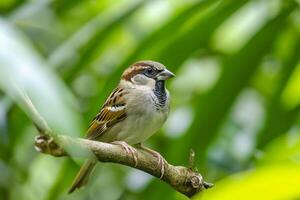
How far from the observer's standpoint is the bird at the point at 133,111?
1824 mm

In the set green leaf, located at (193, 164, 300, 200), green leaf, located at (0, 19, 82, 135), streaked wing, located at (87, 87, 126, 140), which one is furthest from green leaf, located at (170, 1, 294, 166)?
green leaf, located at (193, 164, 300, 200)

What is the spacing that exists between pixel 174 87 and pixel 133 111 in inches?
26.8

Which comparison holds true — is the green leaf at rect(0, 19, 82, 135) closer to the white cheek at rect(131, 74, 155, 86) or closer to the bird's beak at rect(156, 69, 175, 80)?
the bird's beak at rect(156, 69, 175, 80)

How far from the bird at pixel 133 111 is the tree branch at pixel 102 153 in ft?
1.59

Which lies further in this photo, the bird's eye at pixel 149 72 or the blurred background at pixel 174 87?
the bird's eye at pixel 149 72

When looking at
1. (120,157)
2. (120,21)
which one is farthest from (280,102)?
(120,157)

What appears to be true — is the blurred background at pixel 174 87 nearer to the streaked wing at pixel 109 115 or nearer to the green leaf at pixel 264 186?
the green leaf at pixel 264 186

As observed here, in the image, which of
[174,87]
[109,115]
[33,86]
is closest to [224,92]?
[109,115]

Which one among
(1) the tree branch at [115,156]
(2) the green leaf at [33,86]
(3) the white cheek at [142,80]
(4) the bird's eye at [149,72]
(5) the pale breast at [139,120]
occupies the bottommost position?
(5) the pale breast at [139,120]

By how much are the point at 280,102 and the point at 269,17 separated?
0.23 m

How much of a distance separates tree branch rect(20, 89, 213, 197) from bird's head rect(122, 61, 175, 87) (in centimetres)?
41

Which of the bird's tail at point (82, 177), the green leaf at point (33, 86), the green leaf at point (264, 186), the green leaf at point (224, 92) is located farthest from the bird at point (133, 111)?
the green leaf at point (264, 186)

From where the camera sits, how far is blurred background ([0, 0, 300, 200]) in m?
0.57

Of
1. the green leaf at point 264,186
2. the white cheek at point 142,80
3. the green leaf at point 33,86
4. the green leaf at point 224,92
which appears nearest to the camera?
the green leaf at point 264,186
